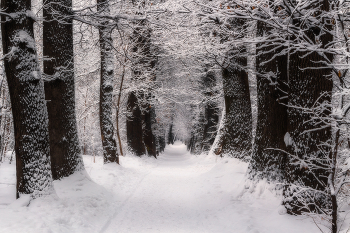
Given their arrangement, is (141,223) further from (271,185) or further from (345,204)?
(345,204)

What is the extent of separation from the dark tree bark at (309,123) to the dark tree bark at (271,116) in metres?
0.87

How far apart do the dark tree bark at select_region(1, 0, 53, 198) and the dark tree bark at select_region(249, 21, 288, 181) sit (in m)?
5.24

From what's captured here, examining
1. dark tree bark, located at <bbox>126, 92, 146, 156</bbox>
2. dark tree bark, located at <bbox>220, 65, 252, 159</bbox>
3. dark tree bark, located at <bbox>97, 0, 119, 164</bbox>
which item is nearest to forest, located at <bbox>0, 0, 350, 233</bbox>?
dark tree bark, located at <bbox>220, 65, 252, 159</bbox>

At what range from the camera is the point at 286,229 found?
474cm

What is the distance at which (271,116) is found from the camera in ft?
21.6

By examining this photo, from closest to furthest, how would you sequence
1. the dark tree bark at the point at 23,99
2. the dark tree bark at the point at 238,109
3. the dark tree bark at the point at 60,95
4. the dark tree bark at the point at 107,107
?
the dark tree bark at the point at 23,99
the dark tree bark at the point at 60,95
the dark tree bark at the point at 238,109
the dark tree bark at the point at 107,107

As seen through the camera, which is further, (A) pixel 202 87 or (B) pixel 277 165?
(A) pixel 202 87

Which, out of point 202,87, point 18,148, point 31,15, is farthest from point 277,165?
point 202,87

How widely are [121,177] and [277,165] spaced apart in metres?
6.18

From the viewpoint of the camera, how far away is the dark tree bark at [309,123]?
488 cm

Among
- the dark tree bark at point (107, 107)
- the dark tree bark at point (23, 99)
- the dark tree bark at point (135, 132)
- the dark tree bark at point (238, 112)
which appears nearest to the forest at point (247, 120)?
the dark tree bark at point (23, 99)

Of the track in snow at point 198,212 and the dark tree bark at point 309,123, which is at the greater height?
the dark tree bark at point 309,123

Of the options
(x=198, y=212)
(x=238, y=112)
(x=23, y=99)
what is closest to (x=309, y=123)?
(x=198, y=212)

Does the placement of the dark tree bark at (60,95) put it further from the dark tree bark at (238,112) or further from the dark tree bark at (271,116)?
the dark tree bark at (238,112)
